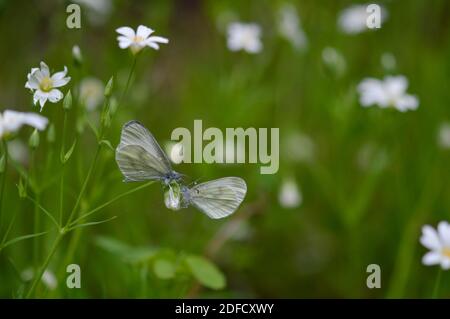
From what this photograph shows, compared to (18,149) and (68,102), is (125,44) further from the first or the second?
(18,149)

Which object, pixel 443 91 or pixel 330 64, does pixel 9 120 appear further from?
pixel 443 91

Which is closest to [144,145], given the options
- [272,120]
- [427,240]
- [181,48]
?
[427,240]

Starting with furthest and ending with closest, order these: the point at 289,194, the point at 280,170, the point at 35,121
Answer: the point at 280,170, the point at 289,194, the point at 35,121

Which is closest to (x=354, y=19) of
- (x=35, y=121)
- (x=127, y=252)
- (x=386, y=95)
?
(x=386, y=95)

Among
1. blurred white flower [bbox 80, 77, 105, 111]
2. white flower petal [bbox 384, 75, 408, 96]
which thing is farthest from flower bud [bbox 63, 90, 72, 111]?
blurred white flower [bbox 80, 77, 105, 111]

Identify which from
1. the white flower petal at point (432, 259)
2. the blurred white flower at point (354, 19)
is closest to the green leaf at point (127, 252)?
the white flower petal at point (432, 259)

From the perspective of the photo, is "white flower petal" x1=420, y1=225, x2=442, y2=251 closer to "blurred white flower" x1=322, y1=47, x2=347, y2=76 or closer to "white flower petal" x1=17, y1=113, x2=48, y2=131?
"white flower petal" x1=17, y1=113, x2=48, y2=131

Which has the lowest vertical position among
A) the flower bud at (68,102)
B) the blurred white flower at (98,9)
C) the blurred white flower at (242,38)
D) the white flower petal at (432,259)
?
the white flower petal at (432,259)

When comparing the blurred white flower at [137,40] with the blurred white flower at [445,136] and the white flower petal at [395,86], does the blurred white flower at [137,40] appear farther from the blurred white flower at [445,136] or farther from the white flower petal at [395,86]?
the blurred white flower at [445,136]
